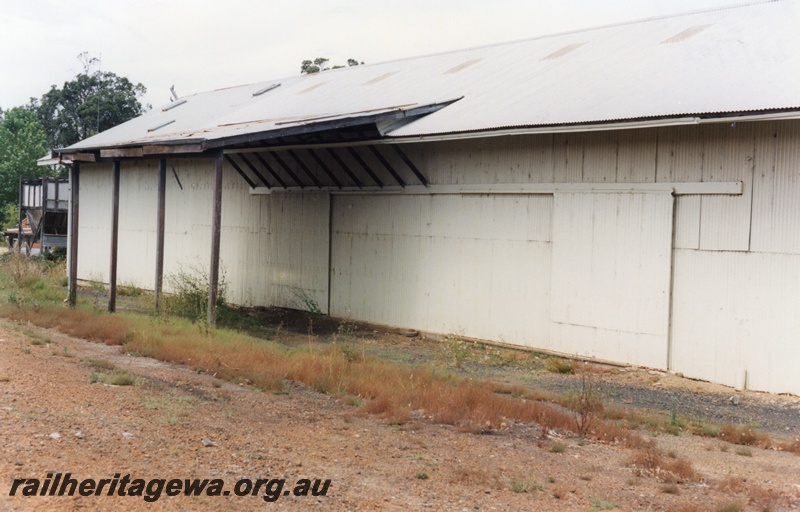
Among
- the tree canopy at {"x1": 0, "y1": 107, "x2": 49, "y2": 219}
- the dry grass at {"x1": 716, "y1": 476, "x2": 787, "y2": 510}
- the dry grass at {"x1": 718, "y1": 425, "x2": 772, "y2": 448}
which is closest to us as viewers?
the dry grass at {"x1": 716, "y1": 476, "x2": 787, "y2": 510}

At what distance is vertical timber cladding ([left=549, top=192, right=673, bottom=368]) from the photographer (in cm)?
1153

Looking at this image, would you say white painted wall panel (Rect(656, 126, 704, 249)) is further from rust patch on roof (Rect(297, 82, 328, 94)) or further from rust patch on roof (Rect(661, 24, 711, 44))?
rust patch on roof (Rect(297, 82, 328, 94))

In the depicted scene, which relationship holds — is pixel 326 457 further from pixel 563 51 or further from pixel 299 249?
pixel 563 51

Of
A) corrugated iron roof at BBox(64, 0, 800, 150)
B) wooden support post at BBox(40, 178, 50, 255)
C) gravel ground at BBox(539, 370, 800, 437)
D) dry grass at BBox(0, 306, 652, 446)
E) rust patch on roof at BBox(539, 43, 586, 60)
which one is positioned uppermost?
rust patch on roof at BBox(539, 43, 586, 60)

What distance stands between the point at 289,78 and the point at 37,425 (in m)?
18.5

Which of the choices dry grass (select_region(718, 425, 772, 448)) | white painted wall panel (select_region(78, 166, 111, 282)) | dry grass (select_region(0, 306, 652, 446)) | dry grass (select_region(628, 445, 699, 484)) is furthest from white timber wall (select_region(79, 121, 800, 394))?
white painted wall panel (select_region(78, 166, 111, 282))

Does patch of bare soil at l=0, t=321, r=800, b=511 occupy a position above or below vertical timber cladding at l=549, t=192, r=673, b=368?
below

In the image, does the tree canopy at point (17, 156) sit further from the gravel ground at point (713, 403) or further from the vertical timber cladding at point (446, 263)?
the gravel ground at point (713, 403)

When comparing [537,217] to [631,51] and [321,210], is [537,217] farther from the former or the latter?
[321,210]

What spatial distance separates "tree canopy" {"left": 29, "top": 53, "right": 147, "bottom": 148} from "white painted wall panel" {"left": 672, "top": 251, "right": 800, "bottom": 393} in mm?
47262

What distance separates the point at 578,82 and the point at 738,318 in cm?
479

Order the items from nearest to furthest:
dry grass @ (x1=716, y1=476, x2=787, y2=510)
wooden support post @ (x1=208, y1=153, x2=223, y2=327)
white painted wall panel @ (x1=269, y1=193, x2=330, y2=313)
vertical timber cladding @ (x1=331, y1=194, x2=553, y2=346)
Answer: dry grass @ (x1=716, y1=476, x2=787, y2=510) < vertical timber cladding @ (x1=331, y1=194, x2=553, y2=346) < wooden support post @ (x1=208, y1=153, x2=223, y2=327) < white painted wall panel @ (x1=269, y1=193, x2=330, y2=313)

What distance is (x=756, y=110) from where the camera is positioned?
990 cm

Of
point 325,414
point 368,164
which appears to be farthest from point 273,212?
point 325,414
